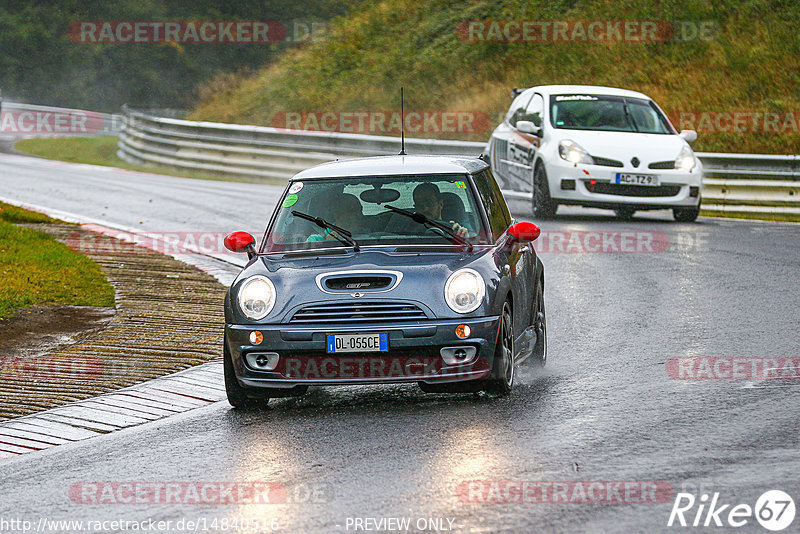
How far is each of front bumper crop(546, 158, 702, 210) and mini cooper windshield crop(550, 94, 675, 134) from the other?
1.08m

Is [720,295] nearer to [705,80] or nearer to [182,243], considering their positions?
[182,243]

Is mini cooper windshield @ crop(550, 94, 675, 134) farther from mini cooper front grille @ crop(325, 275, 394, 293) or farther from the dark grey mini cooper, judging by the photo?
mini cooper front grille @ crop(325, 275, 394, 293)

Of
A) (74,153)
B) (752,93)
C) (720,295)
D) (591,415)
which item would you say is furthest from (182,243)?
(74,153)

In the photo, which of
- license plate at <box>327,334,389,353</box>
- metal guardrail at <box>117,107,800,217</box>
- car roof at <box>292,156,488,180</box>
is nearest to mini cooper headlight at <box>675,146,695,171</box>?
metal guardrail at <box>117,107,800,217</box>

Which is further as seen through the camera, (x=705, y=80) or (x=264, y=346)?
(x=705, y=80)

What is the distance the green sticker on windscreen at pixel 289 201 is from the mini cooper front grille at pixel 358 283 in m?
1.12

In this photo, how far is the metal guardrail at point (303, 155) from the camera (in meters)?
20.2

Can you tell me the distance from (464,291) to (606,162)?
1033 cm

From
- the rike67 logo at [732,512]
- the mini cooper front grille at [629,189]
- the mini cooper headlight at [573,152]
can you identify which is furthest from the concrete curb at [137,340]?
the mini cooper front grille at [629,189]

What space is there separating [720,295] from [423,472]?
6362 mm

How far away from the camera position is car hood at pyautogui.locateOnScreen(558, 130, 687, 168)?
17.9 meters

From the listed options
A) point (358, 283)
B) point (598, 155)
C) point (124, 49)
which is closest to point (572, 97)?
point (598, 155)

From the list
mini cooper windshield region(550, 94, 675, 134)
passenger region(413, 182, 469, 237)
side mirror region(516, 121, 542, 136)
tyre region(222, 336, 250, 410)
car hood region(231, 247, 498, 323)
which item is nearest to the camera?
car hood region(231, 247, 498, 323)

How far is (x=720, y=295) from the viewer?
12031 millimetres
